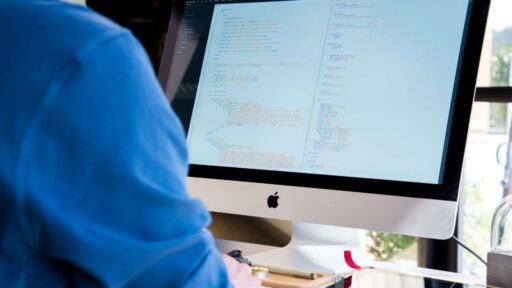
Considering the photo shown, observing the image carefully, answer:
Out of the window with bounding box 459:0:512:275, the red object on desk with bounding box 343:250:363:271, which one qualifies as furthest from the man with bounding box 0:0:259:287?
the window with bounding box 459:0:512:275

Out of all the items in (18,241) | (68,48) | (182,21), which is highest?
(182,21)

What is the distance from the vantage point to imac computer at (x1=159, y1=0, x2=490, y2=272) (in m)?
0.85

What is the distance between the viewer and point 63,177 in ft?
1.26

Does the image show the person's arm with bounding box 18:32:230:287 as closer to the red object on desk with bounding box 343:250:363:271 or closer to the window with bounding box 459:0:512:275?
the red object on desk with bounding box 343:250:363:271

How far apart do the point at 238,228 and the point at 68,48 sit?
2.41 ft

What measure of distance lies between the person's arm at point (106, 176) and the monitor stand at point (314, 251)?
0.58m

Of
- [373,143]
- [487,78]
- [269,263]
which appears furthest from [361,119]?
[487,78]

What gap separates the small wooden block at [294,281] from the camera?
87 cm


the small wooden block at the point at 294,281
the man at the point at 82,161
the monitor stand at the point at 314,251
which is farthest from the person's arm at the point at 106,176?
the monitor stand at the point at 314,251

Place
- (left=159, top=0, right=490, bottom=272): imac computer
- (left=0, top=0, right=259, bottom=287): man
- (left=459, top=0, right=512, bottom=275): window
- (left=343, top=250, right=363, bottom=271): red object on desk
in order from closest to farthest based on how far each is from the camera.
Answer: (left=0, top=0, right=259, bottom=287): man
(left=159, top=0, right=490, bottom=272): imac computer
(left=343, top=250, right=363, bottom=271): red object on desk
(left=459, top=0, right=512, bottom=275): window

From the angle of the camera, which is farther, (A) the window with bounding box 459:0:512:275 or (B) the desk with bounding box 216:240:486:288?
(A) the window with bounding box 459:0:512:275

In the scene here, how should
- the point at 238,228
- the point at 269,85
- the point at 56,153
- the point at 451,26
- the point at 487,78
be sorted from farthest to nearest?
the point at 487,78 → the point at 238,228 → the point at 269,85 → the point at 451,26 → the point at 56,153

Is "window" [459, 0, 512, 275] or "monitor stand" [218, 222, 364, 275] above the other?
"window" [459, 0, 512, 275]

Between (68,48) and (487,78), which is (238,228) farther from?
(487,78)
